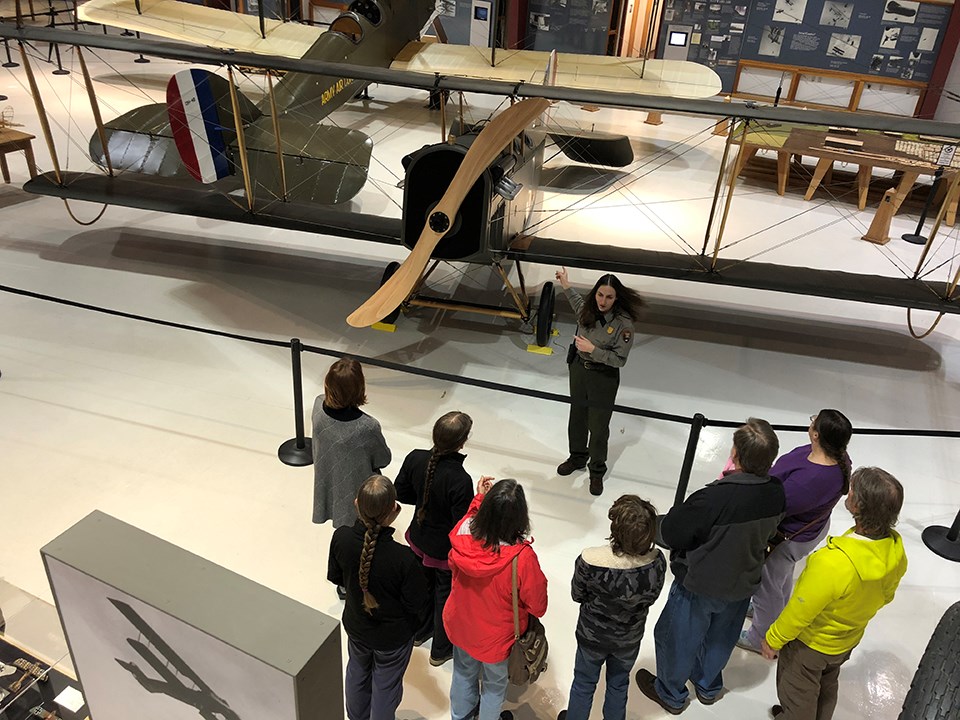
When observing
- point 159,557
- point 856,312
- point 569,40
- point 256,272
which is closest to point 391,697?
point 159,557

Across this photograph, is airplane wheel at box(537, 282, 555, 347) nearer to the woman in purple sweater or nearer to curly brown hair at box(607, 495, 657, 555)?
the woman in purple sweater

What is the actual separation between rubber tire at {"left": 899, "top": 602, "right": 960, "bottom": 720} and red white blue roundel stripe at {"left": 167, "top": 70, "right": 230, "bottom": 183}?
5.94 metres

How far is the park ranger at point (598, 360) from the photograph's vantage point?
13.0 feet

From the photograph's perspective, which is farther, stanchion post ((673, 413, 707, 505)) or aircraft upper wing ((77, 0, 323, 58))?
aircraft upper wing ((77, 0, 323, 58))

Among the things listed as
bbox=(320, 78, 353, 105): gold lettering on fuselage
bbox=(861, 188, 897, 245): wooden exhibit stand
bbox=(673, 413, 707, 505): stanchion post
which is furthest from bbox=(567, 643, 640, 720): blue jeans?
bbox=(320, 78, 353, 105): gold lettering on fuselage

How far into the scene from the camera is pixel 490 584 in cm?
245

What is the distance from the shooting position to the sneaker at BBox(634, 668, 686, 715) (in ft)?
10.2

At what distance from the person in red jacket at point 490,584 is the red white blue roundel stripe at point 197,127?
4835mm

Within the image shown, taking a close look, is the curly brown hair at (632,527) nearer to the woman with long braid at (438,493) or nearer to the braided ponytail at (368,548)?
the woman with long braid at (438,493)

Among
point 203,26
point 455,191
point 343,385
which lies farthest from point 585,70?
point 343,385

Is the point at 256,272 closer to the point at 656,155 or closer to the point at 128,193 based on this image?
the point at 128,193

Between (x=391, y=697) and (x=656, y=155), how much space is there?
9.14m

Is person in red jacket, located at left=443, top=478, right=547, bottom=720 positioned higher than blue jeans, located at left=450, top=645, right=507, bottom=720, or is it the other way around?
person in red jacket, located at left=443, top=478, right=547, bottom=720

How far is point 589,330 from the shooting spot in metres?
4.00
